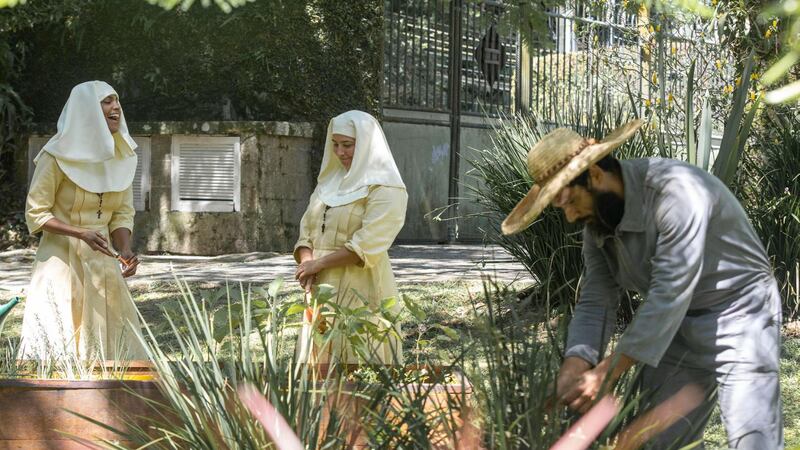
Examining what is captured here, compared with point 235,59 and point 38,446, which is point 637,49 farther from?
point 38,446

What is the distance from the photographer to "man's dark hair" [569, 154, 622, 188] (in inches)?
122

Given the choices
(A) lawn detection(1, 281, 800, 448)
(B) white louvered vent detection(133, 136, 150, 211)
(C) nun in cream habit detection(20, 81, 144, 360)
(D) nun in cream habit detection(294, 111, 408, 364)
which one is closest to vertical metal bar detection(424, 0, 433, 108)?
(B) white louvered vent detection(133, 136, 150, 211)

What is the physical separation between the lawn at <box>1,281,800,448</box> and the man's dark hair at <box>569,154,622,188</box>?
2.59 m

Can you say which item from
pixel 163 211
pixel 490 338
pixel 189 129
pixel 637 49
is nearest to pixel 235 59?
pixel 189 129

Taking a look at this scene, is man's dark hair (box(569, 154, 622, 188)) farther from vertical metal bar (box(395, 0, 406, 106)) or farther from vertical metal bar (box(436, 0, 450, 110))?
vertical metal bar (box(436, 0, 450, 110))

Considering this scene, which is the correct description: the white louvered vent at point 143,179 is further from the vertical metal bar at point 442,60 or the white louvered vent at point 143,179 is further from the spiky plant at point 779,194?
the spiky plant at point 779,194

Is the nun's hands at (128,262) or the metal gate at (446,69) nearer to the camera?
the nun's hands at (128,262)

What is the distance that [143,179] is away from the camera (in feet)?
43.5

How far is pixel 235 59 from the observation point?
44.1ft

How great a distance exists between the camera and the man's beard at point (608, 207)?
3186 millimetres

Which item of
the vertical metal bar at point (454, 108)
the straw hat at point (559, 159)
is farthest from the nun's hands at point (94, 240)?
the vertical metal bar at point (454, 108)

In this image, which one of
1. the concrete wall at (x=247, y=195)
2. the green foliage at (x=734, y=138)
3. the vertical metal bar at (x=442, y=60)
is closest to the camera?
the green foliage at (x=734, y=138)

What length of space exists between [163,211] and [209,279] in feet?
9.82

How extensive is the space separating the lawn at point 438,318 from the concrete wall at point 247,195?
9.46ft
